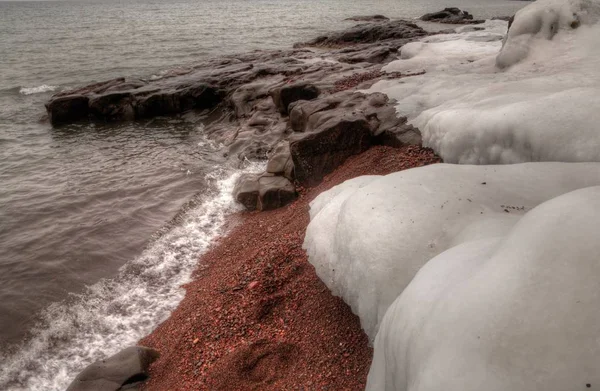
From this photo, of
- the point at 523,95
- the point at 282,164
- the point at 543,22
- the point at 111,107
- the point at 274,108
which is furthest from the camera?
the point at 111,107

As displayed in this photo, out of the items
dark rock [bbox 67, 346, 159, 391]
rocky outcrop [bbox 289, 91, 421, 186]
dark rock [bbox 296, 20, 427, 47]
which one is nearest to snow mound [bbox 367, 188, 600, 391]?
dark rock [bbox 67, 346, 159, 391]

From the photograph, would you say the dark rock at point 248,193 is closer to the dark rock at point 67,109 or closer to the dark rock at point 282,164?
the dark rock at point 282,164

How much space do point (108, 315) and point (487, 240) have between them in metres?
7.01

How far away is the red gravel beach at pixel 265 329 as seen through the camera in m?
4.91

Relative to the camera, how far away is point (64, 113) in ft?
72.2

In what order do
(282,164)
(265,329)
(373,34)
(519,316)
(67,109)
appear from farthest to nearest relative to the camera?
1. (373,34)
2. (67,109)
3. (282,164)
4. (265,329)
5. (519,316)

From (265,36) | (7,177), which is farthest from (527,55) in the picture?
(265,36)

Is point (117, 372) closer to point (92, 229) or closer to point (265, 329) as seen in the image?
point (265, 329)

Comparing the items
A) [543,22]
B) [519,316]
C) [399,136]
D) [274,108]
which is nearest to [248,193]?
[399,136]

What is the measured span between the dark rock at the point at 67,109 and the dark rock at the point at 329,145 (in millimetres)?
17237

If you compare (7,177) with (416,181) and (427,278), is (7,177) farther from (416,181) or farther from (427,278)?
(427,278)

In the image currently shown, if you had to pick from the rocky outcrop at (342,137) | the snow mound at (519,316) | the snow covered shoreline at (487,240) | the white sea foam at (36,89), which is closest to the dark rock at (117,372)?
the snow covered shoreline at (487,240)

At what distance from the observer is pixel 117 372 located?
235 inches

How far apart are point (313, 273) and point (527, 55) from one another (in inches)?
367
